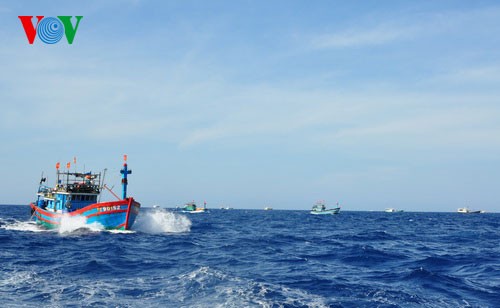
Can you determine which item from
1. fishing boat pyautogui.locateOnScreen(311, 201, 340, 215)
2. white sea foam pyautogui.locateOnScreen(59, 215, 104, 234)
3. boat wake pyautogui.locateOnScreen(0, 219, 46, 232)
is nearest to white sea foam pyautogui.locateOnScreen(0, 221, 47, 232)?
boat wake pyautogui.locateOnScreen(0, 219, 46, 232)

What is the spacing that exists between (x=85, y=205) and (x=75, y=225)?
3875mm

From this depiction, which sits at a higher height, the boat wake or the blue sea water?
the blue sea water

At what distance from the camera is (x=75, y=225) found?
45.9 meters

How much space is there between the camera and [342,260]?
89.5ft

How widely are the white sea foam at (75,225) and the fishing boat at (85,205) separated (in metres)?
0.28

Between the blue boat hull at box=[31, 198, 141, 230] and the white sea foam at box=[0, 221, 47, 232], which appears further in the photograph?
the white sea foam at box=[0, 221, 47, 232]

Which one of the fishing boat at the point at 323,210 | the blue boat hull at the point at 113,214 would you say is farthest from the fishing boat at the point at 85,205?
the fishing boat at the point at 323,210

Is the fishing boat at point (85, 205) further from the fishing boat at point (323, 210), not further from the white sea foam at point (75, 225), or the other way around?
the fishing boat at point (323, 210)

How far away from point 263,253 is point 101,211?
21.0 meters

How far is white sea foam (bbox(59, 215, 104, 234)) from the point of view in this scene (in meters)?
43.9

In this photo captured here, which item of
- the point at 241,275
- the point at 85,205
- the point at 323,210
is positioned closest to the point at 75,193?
the point at 85,205

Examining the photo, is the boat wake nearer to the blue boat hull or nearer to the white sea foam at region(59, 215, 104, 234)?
the white sea foam at region(59, 215, 104, 234)

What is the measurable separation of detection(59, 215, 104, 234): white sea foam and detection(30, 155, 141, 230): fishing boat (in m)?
0.28

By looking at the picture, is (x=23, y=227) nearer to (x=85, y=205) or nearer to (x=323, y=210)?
(x=85, y=205)
